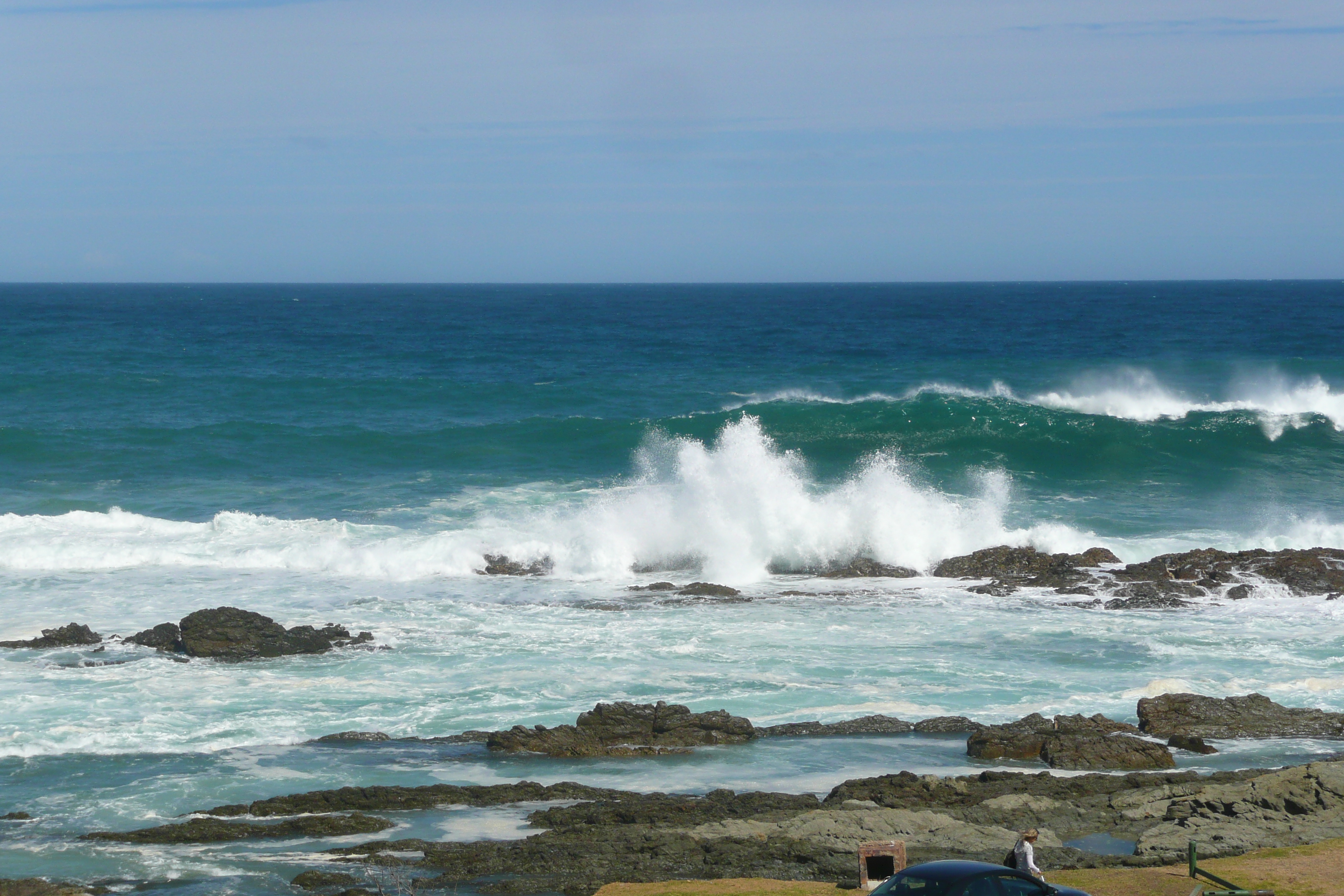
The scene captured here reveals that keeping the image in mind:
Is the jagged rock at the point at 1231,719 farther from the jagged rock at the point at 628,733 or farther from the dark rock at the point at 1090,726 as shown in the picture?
the jagged rock at the point at 628,733

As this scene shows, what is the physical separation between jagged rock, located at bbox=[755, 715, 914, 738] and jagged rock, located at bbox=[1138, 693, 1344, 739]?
2.99 metres

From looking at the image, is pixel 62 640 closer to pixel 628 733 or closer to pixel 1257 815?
pixel 628 733

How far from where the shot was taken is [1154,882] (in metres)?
10.5

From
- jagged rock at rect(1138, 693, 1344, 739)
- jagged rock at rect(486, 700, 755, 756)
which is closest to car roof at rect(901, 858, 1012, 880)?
jagged rock at rect(486, 700, 755, 756)

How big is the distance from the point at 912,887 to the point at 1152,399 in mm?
38692

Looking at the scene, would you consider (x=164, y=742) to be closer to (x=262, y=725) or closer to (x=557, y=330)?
(x=262, y=725)

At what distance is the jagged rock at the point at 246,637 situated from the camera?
18.9 m

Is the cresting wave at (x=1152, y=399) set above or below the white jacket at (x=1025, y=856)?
above

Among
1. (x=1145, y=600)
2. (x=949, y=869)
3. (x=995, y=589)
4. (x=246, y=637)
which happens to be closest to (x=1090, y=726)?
(x=949, y=869)

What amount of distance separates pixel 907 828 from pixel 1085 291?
180860 mm

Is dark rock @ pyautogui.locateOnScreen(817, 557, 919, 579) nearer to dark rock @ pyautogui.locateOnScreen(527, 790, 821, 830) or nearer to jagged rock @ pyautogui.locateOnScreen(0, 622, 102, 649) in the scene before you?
dark rock @ pyautogui.locateOnScreen(527, 790, 821, 830)

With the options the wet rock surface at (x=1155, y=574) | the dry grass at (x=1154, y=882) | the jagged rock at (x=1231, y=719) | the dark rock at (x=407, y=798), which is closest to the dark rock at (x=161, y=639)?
the dark rock at (x=407, y=798)

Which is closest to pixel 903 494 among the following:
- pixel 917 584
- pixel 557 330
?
pixel 917 584

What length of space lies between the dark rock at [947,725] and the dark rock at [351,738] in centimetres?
658
